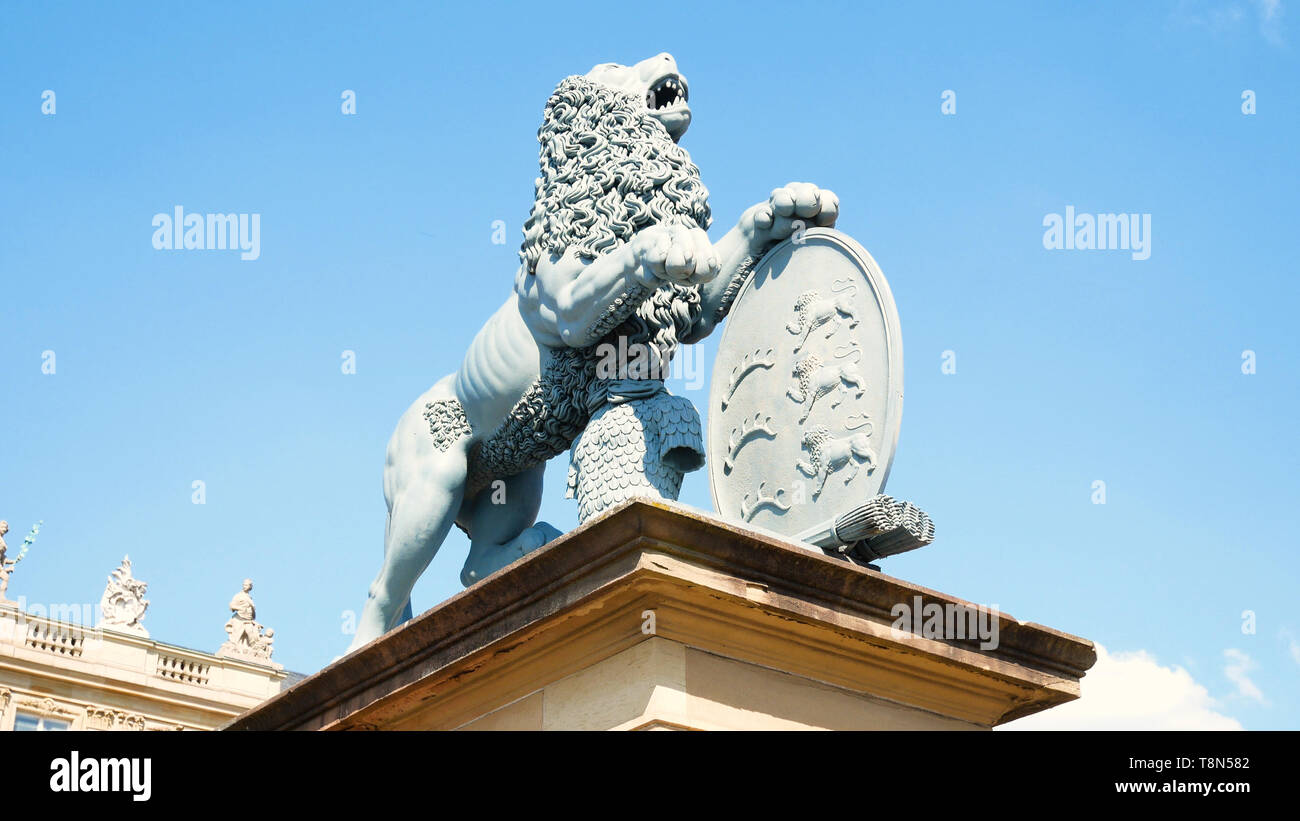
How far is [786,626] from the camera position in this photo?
4.35 meters

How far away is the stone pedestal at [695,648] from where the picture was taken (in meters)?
4.20

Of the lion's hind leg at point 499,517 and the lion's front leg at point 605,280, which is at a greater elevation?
the lion's front leg at point 605,280

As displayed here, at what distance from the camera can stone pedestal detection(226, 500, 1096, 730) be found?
4199 mm

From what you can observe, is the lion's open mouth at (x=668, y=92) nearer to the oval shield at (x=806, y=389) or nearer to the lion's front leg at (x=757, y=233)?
the lion's front leg at (x=757, y=233)

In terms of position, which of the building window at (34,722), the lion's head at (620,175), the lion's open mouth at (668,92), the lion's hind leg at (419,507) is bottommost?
the lion's hind leg at (419,507)

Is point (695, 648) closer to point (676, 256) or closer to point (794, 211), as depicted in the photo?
point (676, 256)

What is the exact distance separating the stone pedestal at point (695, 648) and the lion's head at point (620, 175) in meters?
1.48

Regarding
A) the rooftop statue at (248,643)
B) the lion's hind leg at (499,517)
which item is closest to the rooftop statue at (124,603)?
the rooftop statue at (248,643)

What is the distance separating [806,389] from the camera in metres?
5.12

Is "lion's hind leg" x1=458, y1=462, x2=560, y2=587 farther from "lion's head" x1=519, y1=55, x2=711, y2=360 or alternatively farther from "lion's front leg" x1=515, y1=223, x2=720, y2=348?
"lion's head" x1=519, y1=55, x2=711, y2=360

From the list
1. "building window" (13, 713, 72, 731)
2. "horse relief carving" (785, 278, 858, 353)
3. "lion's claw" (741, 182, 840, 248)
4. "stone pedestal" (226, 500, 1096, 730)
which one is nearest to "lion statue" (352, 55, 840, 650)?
"lion's claw" (741, 182, 840, 248)

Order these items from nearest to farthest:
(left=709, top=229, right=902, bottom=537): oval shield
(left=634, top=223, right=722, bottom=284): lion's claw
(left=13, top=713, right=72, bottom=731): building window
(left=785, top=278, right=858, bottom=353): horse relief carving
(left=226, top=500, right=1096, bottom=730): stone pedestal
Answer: (left=226, top=500, right=1096, bottom=730): stone pedestal
(left=709, top=229, right=902, bottom=537): oval shield
(left=785, top=278, right=858, bottom=353): horse relief carving
(left=634, top=223, right=722, bottom=284): lion's claw
(left=13, top=713, right=72, bottom=731): building window
